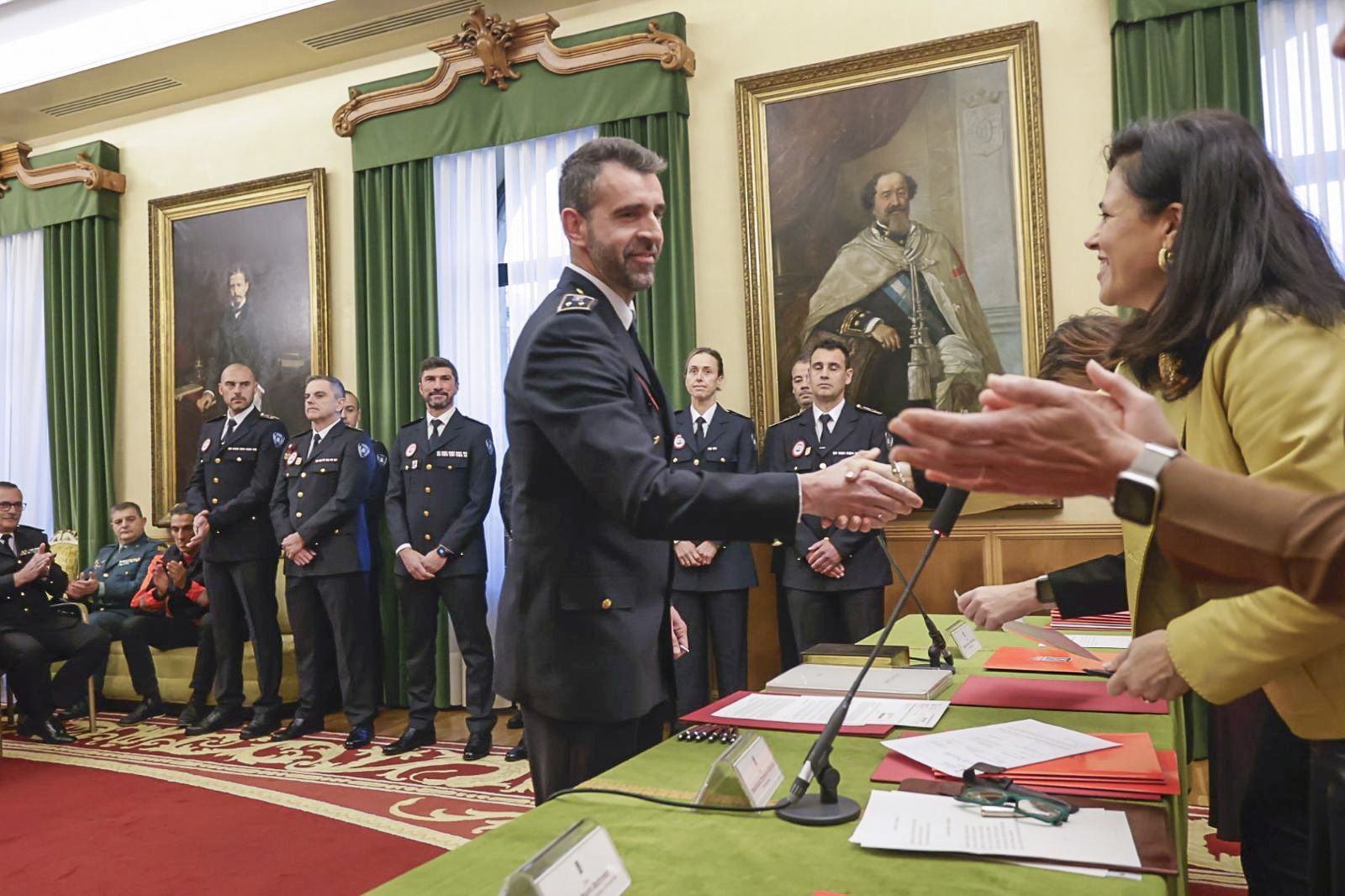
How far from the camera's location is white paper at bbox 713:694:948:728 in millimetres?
1736

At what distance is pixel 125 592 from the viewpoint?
6375mm

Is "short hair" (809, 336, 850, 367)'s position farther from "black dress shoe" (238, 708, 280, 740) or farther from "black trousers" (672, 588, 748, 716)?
"black dress shoe" (238, 708, 280, 740)

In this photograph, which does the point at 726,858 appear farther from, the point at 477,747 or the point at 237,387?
the point at 237,387

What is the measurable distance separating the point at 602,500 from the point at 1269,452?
0.92 m

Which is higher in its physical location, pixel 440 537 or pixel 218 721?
pixel 440 537

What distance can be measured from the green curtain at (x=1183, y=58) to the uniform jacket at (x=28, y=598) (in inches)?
240

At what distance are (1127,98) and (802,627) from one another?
2.92 metres

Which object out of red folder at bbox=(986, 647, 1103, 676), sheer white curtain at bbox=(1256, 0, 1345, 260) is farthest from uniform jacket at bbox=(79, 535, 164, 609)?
sheer white curtain at bbox=(1256, 0, 1345, 260)

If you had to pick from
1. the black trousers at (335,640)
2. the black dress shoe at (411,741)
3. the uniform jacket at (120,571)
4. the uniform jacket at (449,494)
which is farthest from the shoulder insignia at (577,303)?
the uniform jacket at (120,571)

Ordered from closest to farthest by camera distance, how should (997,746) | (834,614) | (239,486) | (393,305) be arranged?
(997,746), (834,614), (239,486), (393,305)

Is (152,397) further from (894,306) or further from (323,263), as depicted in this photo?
(894,306)

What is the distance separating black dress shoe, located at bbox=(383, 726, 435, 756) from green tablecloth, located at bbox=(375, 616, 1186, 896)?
3.89 meters

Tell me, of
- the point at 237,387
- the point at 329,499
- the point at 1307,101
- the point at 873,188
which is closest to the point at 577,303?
the point at 873,188

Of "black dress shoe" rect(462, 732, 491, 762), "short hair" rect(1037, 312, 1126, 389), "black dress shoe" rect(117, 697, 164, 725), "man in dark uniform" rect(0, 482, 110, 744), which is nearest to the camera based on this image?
"short hair" rect(1037, 312, 1126, 389)
